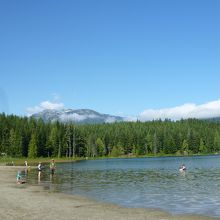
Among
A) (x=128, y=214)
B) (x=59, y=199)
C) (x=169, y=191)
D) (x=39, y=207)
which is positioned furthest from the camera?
(x=169, y=191)

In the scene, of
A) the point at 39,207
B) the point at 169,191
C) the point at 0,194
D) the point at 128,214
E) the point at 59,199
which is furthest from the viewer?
the point at 169,191

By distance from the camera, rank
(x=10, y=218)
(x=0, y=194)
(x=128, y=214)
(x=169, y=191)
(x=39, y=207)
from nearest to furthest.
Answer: (x=10, y=218), (x=128, y=214), (x=39, y=207), (x=0, y=194), (x=169, y=191)

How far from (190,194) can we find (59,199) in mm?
16563

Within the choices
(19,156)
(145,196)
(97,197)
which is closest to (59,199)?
(97,197)

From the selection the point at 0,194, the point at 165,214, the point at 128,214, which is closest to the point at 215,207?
the point at 165,214

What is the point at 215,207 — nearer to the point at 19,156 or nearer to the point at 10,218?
the point at 10,218

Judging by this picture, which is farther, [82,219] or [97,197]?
[97,197]

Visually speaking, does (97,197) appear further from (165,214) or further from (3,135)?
(3,135)

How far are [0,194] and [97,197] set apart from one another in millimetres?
11642

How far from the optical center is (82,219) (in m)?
35.2

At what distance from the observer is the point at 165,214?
39.2 meters

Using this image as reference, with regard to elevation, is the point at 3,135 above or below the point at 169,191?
above

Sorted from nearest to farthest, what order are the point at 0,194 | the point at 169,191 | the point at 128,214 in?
the point at 128,214 → the point at 0,194 → the point at 169,191

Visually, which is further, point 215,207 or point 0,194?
point 0,194
